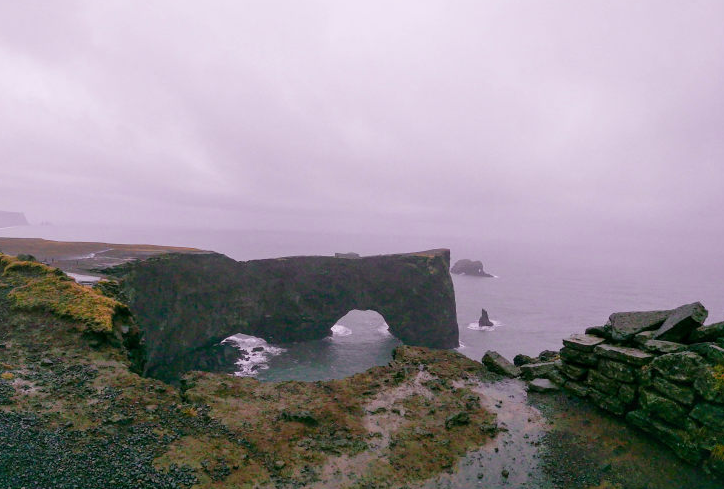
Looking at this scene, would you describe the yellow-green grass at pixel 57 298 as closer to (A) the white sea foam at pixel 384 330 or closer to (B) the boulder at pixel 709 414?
(B) the boulder at pixel 709 414

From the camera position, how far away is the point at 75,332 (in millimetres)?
15156

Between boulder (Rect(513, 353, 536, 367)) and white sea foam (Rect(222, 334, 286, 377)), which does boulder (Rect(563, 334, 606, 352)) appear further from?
white sea foam (Rect(222, 334, 286, 377))

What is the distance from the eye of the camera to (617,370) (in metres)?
12.5

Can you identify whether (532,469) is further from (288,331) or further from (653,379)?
(288,331)

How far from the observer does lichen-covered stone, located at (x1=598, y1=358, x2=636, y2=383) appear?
39.8 feet

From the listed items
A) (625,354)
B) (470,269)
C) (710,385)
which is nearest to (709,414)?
(710,385)

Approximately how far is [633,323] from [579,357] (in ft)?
8.39

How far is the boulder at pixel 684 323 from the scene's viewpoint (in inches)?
462

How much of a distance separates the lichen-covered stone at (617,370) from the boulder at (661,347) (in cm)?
101

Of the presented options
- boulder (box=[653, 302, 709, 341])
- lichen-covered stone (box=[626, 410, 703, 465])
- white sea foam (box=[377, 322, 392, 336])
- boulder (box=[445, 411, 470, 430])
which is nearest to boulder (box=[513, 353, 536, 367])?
lichen-covered stone (box=[626, 410, 703, 465])

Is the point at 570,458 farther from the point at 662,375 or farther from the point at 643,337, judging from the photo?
the point at 643,337

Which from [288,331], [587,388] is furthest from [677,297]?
[587,388]

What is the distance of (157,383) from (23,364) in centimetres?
492

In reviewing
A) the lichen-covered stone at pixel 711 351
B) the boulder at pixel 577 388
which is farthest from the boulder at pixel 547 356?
the lichen-covered stone at pixel 711 351
